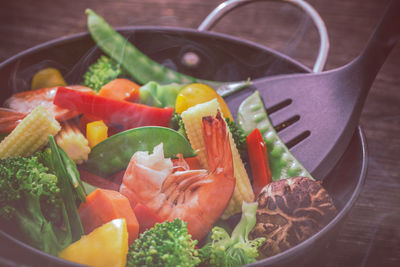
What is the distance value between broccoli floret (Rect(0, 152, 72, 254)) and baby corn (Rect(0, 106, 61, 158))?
0.10m

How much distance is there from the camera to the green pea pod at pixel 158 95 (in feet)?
5.24

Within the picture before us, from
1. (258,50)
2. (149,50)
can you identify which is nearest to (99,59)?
(149,50)

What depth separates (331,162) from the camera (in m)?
1.48

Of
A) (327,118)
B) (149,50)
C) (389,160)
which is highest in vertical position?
(149,50)

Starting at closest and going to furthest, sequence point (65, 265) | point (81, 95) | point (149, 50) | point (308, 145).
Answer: point (65, 265) → point (81, 95) → point (308, 145) → point (149, 50)

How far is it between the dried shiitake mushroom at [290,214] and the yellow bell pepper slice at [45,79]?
3.52 feet

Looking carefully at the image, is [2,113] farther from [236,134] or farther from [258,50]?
[258,50]

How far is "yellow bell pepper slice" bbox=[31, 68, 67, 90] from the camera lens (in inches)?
66.2

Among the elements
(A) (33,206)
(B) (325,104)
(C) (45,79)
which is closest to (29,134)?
(A) (33,206)

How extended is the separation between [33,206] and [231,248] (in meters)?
0.60

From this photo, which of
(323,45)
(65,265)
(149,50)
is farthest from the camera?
(149,50)

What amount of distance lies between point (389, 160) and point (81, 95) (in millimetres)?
1535

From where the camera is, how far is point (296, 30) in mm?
2777

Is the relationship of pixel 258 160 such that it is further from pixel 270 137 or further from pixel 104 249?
pixel 104 249
